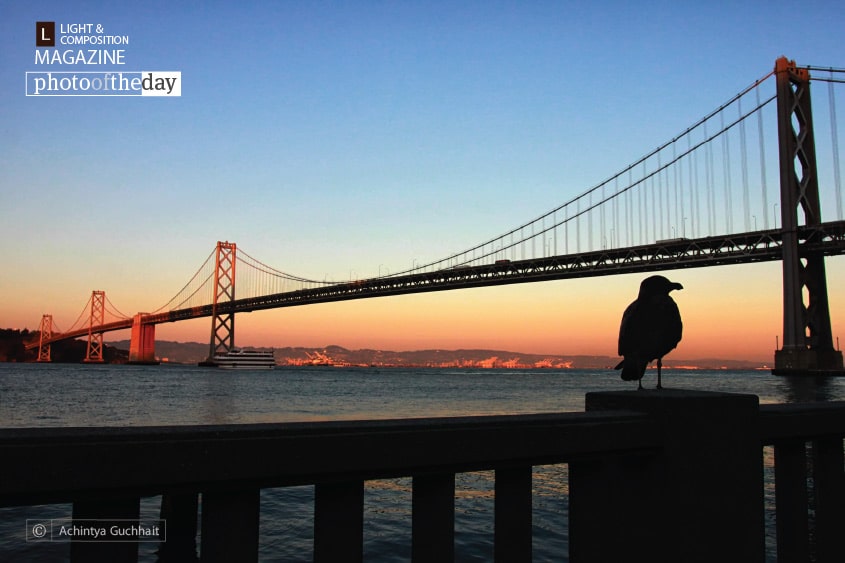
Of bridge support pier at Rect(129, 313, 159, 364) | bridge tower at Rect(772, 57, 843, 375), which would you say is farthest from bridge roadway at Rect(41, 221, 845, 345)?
bridge support pier at Rect(129, 313, 159, 364)

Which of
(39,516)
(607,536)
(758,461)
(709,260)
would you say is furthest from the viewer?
(709,260)

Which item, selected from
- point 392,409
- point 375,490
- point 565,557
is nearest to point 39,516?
point 375,490

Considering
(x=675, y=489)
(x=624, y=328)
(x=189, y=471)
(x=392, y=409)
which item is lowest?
(x=392, y=409)

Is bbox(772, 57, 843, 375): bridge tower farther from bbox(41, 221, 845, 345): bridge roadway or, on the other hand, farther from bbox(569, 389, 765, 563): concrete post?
bbox(569, 389, 765, 563): concrete post

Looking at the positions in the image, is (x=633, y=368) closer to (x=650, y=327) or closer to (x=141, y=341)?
(x=650, y=327)

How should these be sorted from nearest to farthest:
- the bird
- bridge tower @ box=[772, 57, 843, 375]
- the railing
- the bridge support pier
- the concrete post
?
the railing → the concrete post → the bird → bridge tower @ box=[772, 57, 843, 375] → the bridge support pier

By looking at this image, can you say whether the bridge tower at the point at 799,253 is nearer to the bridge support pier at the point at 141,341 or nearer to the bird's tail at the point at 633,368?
the bird's tail at the point at 633,368

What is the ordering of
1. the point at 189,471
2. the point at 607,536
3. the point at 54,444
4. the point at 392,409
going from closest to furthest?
the point at 54,444
the point at 189,471
the point at 607,536
the point at 392,409

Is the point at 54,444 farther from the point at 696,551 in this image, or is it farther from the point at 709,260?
the point at 709,260
